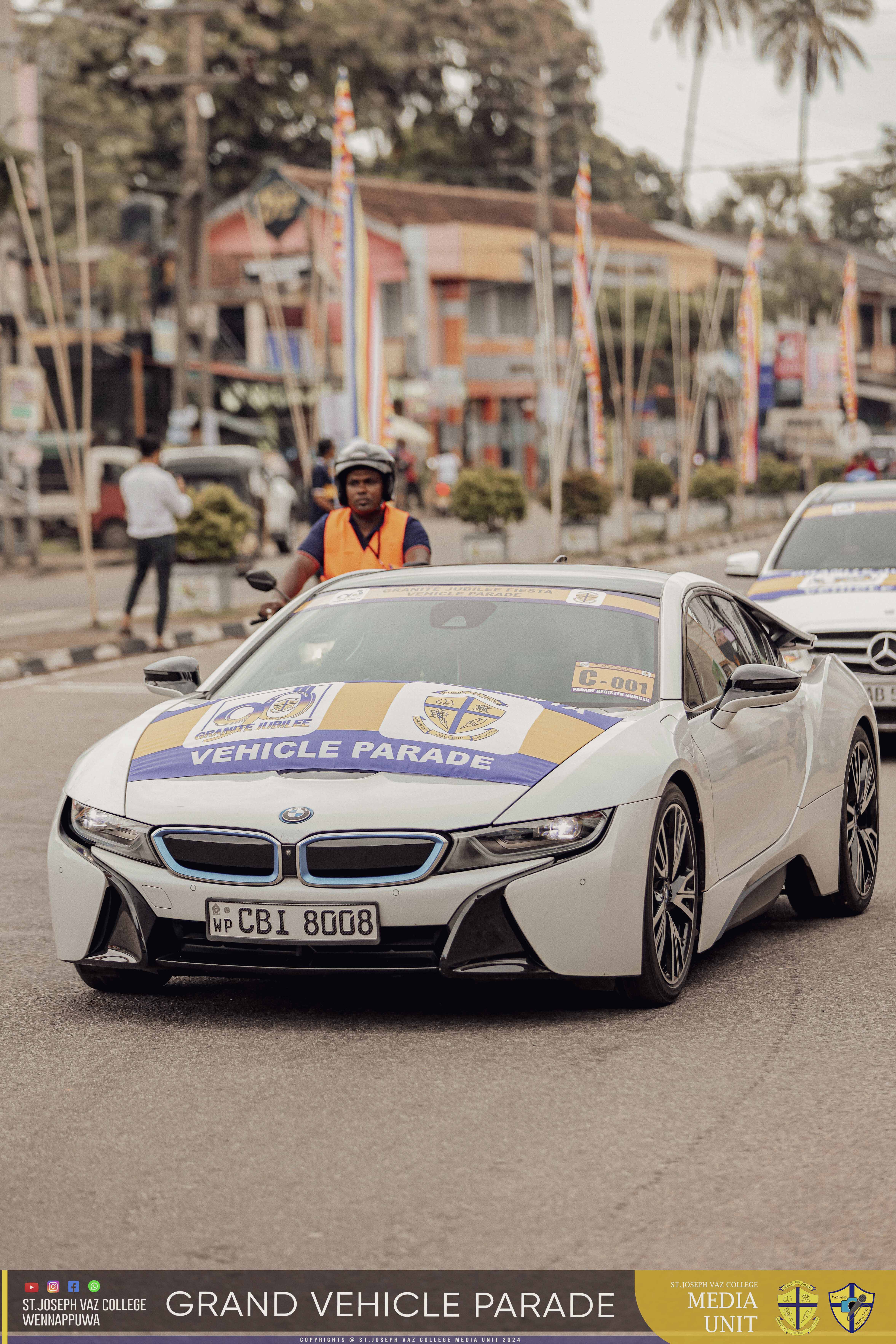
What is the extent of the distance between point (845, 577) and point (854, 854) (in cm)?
484

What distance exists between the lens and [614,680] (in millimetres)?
6156

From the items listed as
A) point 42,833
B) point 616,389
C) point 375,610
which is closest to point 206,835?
point 375,610

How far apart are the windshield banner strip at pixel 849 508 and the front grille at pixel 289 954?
26.7ft

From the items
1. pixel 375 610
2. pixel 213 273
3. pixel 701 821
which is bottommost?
pixel 701 821

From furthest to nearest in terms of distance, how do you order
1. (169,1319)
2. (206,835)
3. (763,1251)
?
(206,835)
(763,1251)
(169,1319)

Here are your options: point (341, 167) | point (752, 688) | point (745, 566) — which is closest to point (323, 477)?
point (341, 167)

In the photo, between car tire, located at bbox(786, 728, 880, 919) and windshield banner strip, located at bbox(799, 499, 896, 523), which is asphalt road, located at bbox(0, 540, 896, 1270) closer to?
car tire, located at bbox(786, 728, 880, 919)

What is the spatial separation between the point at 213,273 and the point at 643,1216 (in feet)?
190

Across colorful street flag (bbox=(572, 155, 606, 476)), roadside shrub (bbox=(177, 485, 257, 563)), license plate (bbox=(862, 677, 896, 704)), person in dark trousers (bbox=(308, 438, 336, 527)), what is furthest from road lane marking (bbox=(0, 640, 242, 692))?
colorful street flag (bbox=(572, 155, 606, 476))

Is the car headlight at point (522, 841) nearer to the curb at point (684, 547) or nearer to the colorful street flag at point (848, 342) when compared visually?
the curb at point (684, 547)

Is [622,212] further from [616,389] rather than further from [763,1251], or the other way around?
[763,1251]

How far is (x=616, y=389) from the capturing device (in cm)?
3325

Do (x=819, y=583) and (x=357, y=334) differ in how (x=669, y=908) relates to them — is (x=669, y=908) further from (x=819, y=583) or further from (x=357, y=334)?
(x=357, y=334)

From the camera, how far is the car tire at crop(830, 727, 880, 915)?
721 centimetres
